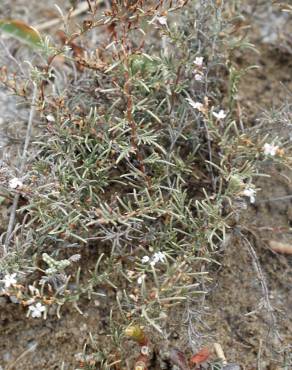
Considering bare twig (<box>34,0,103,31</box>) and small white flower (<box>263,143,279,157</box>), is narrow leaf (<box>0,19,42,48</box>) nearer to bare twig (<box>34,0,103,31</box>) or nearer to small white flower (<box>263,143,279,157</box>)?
bare twig (<box>34,0,103,31</box>)

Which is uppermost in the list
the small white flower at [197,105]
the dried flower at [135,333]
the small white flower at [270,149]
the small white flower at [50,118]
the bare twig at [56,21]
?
the small white flower at [197,105]

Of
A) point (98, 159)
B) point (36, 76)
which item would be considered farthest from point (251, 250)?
point (36, 76)

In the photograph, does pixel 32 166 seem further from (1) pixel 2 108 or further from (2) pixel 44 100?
(1) pixel 2 108

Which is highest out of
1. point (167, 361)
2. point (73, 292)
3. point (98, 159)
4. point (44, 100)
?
point (44, 100)

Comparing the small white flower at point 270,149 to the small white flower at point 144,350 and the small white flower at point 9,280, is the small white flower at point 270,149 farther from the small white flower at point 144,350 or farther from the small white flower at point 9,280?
the small white flower at point 9,280

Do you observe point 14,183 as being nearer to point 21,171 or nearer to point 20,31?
point 21,171

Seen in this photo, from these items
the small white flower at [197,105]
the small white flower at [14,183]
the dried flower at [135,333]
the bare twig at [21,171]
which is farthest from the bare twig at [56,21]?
the dried flower at [135,333]

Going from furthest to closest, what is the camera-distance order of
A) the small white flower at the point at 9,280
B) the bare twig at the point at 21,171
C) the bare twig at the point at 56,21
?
the bare twig at the point at 56,21, the bare twig at the point at 21,171, the small white flower at the point at 9,280

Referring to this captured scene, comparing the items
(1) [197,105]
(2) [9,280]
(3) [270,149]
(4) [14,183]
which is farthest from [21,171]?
(3) [270,149]
